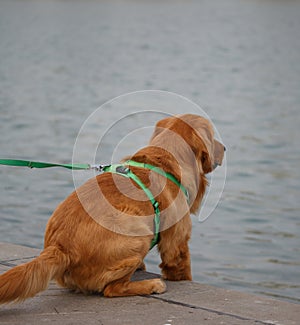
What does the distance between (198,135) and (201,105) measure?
15.0 metres

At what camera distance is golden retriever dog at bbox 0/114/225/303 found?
4.82m

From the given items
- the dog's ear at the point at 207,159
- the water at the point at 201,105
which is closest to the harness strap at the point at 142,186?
the dog's ear at the point at 207,159

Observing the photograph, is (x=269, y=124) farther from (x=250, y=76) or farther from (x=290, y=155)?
(x=250, y=76)

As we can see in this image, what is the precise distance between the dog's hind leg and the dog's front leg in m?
0.30

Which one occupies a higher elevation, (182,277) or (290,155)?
(290,155)

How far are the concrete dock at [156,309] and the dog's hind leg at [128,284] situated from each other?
0.17 ft

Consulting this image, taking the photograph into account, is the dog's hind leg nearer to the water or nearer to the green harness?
the green harness

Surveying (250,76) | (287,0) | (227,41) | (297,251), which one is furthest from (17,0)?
(297,251)

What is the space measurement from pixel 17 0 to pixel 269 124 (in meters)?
72.2

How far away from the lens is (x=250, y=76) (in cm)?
2703

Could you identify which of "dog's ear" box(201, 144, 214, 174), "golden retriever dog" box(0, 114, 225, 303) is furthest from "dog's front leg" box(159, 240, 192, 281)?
"dog's ear" box(201, 144, 214, 174)

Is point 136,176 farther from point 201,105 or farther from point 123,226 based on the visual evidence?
point 201,105

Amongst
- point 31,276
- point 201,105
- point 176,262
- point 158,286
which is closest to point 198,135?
point 176,262

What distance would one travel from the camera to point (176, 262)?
18.2ft
